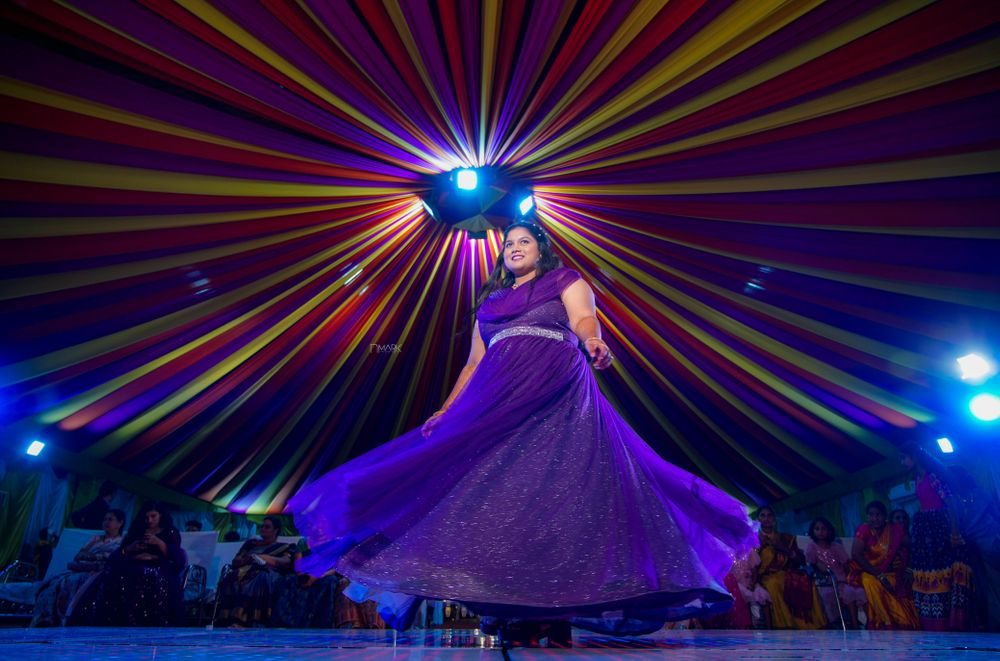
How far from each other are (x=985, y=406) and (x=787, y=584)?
2964 millimetres

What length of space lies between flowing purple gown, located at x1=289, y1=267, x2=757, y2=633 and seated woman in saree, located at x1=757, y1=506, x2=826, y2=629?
18.1 feet

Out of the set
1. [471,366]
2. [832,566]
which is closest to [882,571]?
[832,566]

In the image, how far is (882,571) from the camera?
6.72m

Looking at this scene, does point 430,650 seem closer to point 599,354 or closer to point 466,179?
point 599,354

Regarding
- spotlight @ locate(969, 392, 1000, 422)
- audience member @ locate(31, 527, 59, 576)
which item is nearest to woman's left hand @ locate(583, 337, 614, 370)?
spotlight @ locate(969, 392, 1000, 422)

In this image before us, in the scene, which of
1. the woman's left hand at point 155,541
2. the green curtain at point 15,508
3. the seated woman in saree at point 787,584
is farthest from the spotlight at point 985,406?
the green curtain at point 15,508

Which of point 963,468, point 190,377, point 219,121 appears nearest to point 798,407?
point 963,468

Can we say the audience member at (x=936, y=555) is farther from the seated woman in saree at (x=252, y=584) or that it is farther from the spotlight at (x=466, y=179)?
the seated woman in saree at (x=252, y=584)

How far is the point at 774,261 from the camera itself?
4.40m

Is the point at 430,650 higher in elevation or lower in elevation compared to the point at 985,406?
lower

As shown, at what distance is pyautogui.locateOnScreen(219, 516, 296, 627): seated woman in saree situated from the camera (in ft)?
22.4

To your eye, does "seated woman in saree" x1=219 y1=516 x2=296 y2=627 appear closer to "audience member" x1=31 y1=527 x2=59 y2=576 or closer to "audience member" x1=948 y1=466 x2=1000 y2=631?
"audience member" x1=31 y1=527 x2=59 y2=576

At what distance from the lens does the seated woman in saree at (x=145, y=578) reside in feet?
20.0

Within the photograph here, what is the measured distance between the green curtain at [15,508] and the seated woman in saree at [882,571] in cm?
935
